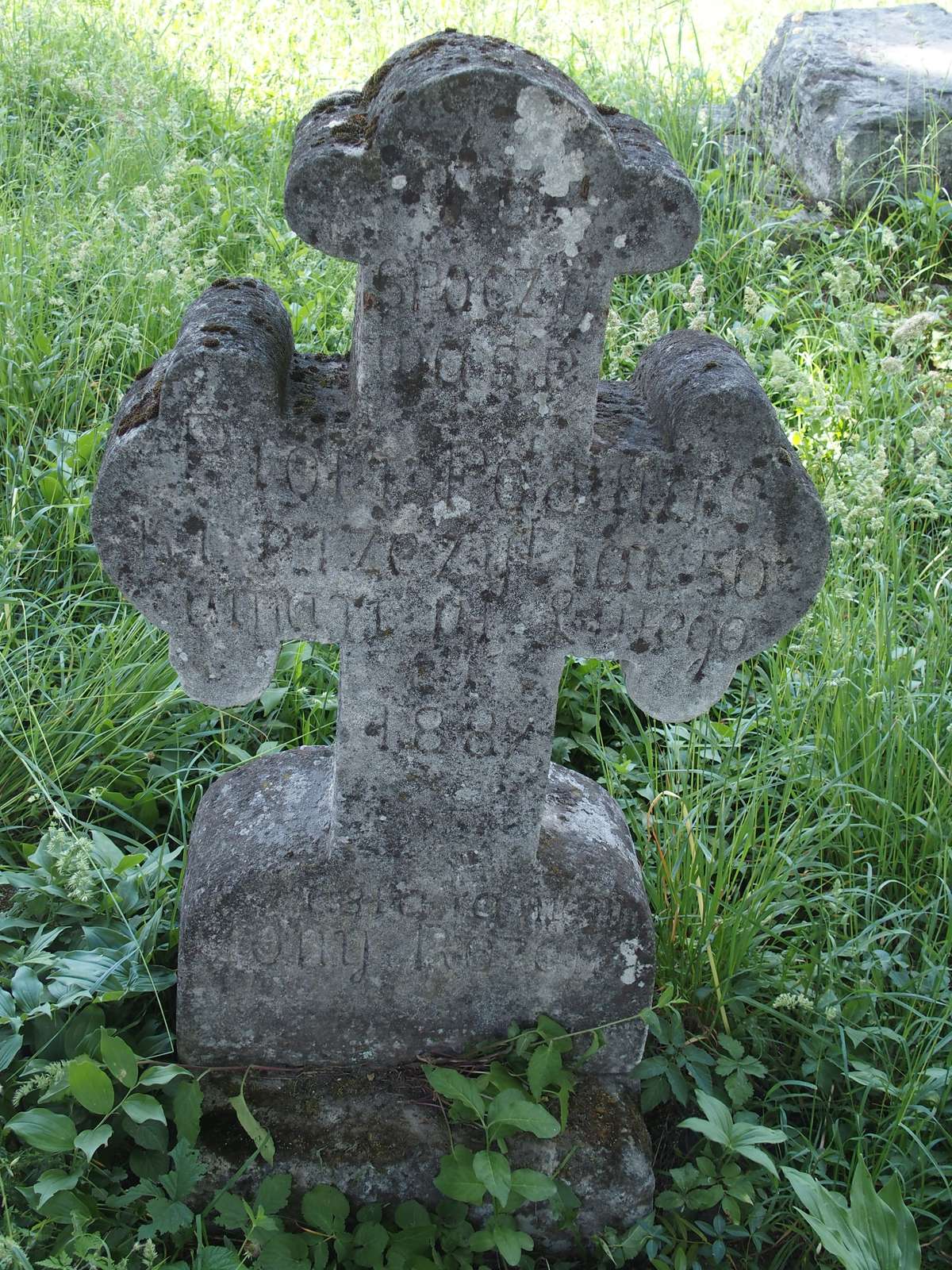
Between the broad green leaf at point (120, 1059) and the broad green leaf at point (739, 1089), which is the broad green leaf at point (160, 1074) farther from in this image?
the broad green leaf at point (739, 1089)

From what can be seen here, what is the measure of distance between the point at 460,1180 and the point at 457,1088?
0.45 ft

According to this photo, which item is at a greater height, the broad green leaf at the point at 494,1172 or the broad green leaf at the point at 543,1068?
the broad green leaf at the point at 543,1068

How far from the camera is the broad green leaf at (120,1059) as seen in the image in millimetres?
1916

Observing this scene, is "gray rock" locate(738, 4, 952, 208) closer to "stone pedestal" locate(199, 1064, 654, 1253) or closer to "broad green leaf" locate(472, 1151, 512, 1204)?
"stone pedestal" locate(199, 1064, 654, 1253)

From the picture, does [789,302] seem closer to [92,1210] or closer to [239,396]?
[239,396]

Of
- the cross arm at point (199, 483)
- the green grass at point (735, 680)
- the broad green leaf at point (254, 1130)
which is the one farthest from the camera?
the green grass at point (735, 680)

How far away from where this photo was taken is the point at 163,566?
1823 millimetres

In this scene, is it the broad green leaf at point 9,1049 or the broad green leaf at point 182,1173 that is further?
the broad green leaf at point 9,1049

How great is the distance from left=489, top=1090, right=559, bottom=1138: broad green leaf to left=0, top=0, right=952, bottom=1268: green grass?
323 mm

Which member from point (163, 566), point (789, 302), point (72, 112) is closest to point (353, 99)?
point (163, 566)

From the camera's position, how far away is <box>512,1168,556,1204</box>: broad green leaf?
1893 millimetres

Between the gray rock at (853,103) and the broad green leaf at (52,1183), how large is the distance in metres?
4.18

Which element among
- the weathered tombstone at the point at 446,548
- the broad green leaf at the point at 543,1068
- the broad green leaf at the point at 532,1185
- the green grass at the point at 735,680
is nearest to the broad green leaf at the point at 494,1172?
the broad green leaf at the point at 532,1185

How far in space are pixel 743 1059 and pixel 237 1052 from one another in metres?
0.92
